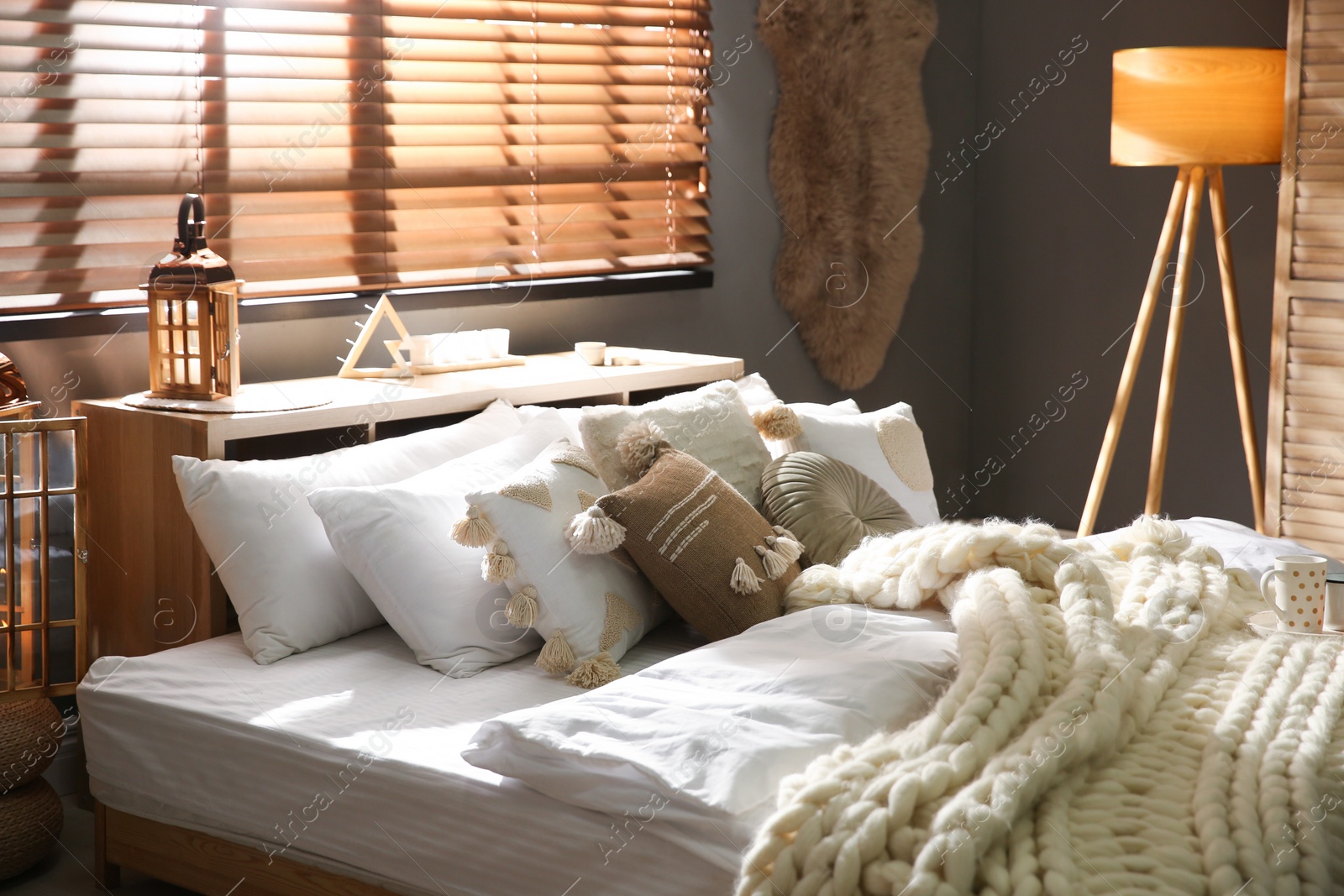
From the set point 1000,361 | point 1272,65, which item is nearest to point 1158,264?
point 1272,65

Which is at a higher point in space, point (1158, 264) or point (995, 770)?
point (1158, 264)

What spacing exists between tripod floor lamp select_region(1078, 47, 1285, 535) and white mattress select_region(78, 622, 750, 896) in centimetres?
199

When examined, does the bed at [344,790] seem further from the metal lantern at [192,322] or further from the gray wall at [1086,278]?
the gray wall at [1086,278]

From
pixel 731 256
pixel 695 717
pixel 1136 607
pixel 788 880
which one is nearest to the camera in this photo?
pixel 788 880

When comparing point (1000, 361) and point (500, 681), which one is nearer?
point (500, 681)

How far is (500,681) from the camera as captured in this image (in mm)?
Result: 2133

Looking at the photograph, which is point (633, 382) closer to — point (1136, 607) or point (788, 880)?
point (1136, 607)

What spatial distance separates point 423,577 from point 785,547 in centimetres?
62

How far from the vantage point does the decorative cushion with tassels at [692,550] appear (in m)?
2.20

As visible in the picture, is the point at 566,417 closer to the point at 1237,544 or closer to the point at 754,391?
the point at 754,391

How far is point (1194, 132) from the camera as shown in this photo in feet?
11.2

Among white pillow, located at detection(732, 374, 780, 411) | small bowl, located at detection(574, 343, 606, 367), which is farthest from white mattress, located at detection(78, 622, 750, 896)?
small bowl, located at detection(574, 343, 606, 367)

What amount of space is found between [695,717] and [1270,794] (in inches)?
25.9

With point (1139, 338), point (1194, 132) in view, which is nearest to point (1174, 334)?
point (1139, 338)
